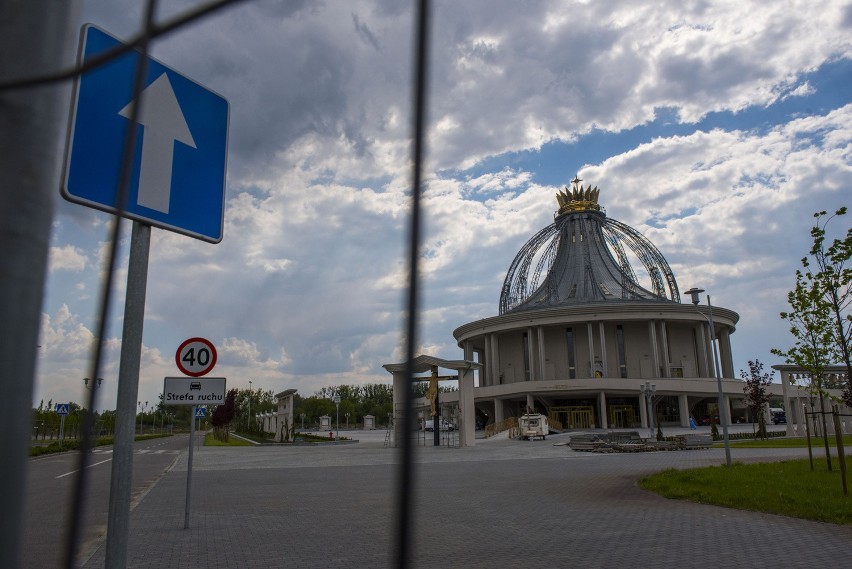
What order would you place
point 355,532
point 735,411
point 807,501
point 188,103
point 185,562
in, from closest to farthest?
1. point 188,103
2. point 185,562
3. point 355,532
4. point 807,501
5. point 735,411

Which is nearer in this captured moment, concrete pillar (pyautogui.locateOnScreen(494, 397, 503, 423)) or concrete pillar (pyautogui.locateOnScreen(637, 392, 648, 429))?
concrete pillar (pyautogui.locateOnScreen(637, 392, 648, 429))

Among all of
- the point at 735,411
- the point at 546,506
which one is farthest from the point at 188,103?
the point at 735,411

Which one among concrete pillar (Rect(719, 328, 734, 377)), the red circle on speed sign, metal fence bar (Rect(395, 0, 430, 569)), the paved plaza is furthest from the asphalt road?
concrete pillar (Rect(719, 328, 734, 377))

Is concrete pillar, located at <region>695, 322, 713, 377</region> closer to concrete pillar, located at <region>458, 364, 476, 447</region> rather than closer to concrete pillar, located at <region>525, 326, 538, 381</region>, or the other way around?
concrete pillar, located at <region>525, 326, 538, 381</region>

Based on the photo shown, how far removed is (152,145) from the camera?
9.28 feet

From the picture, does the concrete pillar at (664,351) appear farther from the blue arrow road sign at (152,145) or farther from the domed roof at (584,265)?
the blue arrow road sign at (152,145)

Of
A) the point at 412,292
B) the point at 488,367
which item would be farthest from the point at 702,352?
the point at 412,292

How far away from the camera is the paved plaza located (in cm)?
714

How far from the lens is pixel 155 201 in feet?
9.25

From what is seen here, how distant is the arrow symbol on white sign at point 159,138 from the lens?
277 centimetres

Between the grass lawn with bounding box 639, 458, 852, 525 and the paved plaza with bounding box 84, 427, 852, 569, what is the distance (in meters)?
0.46

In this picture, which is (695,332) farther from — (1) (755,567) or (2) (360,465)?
(1) (755,567)

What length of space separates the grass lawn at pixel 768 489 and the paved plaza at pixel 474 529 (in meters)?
0.46

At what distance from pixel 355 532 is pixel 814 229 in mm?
13970
